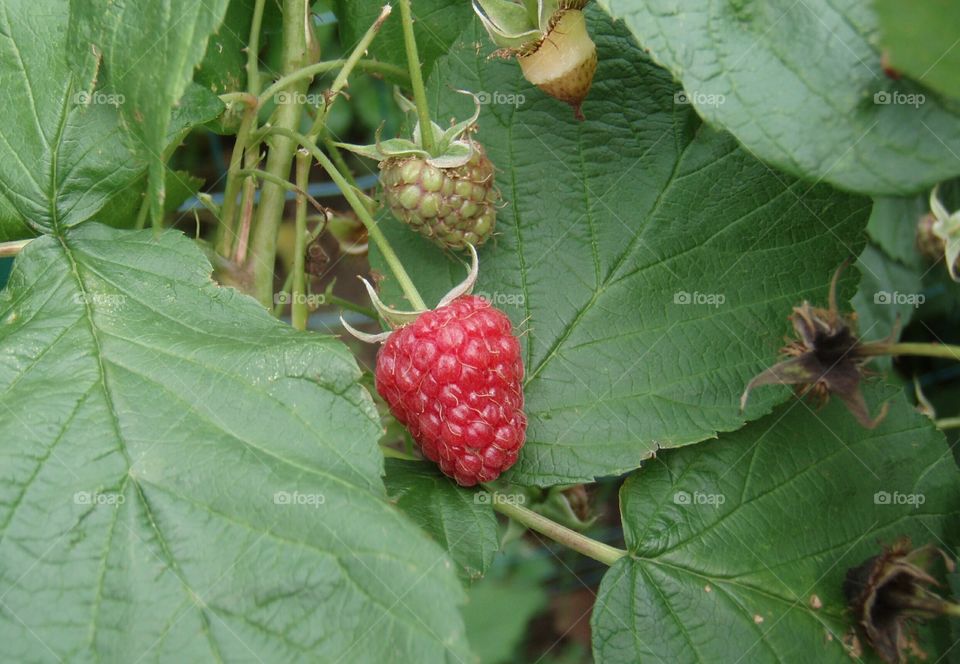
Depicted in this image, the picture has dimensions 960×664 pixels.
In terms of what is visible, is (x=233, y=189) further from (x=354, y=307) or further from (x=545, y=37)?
(x=545, y=37)

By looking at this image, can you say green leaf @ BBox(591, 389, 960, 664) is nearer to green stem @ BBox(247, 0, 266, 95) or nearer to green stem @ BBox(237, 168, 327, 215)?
green stem @ BBox(237, 168, 327, 215)

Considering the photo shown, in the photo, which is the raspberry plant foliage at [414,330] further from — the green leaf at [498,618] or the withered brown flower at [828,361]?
the green leaf at [498,618]

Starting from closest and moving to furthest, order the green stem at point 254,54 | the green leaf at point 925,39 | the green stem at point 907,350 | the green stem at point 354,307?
the green leaf at point 925,39, the green stem at point 907,350, the green stem at point 254,54, the green stem at point 354,307

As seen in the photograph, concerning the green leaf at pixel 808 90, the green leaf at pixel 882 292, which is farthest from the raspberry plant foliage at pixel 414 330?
the green leaf at pixel 882 292

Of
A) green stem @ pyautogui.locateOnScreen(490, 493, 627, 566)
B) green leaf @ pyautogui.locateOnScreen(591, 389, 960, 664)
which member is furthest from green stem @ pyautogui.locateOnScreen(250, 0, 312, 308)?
green leaf @ pyautogui.locateOnScreen(591, 389, 960, 664)

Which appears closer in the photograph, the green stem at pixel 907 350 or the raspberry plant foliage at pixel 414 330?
the raspberry plant foliage at pixel 414 330

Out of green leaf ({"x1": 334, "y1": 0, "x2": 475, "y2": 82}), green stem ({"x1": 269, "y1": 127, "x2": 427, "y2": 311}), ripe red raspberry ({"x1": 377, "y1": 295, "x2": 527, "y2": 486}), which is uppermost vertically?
green leaf ({"x1": 334, "y1": 0, "x2": 475, "y2": 82})

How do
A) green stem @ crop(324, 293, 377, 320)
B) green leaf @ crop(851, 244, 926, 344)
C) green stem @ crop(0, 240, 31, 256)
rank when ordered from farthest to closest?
1. green leaf @ crop(851, 244, 926, 344)
2. green stem @ crop(324, 293, 377, 320)
3. green stem @ crop(0, 240, 31, 256)
